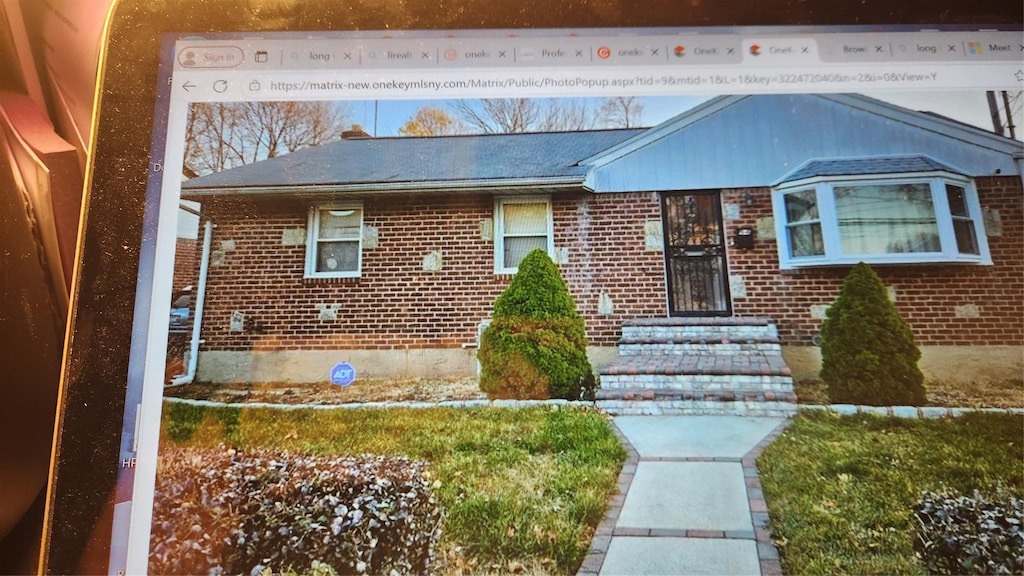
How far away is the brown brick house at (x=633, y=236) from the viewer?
99 centimetres

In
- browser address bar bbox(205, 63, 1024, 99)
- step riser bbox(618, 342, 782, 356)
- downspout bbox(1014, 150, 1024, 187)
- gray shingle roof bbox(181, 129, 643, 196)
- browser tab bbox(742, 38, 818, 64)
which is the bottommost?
step riser bbox(618, 342, 782, 356)

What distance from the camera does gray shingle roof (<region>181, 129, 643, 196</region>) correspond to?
3.41 ft

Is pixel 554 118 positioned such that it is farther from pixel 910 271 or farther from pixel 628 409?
pixel 910 271

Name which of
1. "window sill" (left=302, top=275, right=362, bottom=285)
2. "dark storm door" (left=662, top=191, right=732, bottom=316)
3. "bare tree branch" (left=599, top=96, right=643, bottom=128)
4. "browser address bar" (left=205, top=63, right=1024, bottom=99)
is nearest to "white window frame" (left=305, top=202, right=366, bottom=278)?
"window sill" (left=302, top=275, right=362, bottom=285)

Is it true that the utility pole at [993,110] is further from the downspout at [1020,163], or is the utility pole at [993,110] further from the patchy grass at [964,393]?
the patchy grass at [964,393]

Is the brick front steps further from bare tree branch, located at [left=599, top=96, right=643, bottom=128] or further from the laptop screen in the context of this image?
bare tree branch, located at [left=599, top=96, right=643, bottom=128]

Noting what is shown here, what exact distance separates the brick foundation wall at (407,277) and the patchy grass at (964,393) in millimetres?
368

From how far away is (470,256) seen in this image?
1.15m

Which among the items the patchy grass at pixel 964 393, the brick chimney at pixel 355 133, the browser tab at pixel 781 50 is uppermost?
the browser tab at pixel 781 50

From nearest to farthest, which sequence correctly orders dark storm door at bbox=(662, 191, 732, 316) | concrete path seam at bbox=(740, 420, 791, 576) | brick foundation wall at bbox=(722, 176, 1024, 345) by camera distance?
concrete path seam at bbox=(740, 420, 791, 576)
brick foundation wall at bbox=(722, 176, 1024, 345)
dark storm door at bbox=(662, 191, 732, 316)

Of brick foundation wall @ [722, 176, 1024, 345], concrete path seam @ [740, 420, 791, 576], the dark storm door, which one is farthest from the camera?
the dark storm door

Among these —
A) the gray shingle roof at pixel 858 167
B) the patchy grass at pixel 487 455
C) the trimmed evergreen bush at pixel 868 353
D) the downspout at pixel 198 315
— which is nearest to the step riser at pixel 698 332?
the trimmed evergreen bush at pixel 868 353

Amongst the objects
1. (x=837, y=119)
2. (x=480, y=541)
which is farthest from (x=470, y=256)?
(x=837, y=119)

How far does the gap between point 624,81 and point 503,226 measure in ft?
1.46
